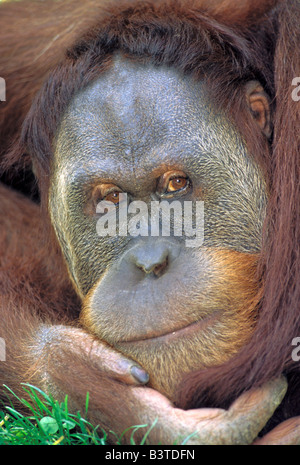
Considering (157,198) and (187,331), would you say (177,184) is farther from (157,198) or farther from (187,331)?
(187,331)

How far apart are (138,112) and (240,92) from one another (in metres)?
0.43

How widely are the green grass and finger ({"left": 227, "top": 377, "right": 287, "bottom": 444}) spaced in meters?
0.32

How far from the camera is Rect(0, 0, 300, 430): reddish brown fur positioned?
2320 mm

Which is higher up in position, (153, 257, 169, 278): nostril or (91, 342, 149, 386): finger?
(153, 257, 169, 278): nostril

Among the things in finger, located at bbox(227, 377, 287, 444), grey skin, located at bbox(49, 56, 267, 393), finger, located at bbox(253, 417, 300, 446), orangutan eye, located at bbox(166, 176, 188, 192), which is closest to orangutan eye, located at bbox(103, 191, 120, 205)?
grey skin, located at bbox(49, 56, 267, 393)

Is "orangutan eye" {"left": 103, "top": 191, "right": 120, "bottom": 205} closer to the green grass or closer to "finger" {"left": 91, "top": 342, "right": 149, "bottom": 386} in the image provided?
"finger" {"left": 91, "top": 342, "right": 149, "bottom": 386}

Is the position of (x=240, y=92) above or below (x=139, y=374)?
above

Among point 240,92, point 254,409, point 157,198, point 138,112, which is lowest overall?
point 254,409

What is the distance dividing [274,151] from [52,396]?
131 cm

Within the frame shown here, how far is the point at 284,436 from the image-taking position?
83.7 inches

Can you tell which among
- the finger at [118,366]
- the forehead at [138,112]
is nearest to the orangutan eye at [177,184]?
the forehead at [138,112]

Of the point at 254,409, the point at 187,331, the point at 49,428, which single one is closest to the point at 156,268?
the point at 187,331

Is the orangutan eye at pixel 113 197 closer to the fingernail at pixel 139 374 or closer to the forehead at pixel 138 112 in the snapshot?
the forehead at pixel 138 112
